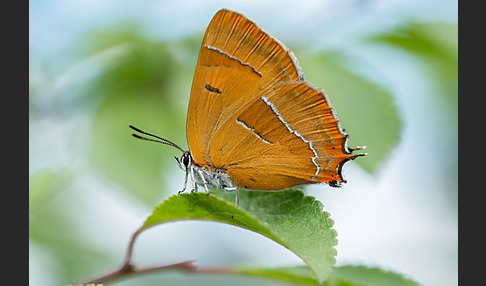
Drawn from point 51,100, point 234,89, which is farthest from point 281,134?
point 51,100

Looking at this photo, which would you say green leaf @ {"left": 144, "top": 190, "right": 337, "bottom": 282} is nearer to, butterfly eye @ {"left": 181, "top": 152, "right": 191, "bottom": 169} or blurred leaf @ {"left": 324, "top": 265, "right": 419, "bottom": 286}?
blurred leaf @ {"left": 324, "top": 265, "right": 419, "bottom": 286}

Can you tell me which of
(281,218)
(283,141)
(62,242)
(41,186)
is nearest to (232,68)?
(283,141)

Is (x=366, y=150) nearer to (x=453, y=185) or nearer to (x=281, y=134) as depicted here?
(x=281, y=134)

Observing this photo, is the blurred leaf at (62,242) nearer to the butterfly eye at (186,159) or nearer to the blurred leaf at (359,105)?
the butterfly eye at (186,159)

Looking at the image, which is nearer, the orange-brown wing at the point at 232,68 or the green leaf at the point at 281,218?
the green leaf at the point at 281,218

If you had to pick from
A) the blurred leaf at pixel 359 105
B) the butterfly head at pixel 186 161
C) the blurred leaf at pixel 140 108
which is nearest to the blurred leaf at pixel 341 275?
the butterfly head at pixel 186 161

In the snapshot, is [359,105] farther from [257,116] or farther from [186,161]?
[186,161]

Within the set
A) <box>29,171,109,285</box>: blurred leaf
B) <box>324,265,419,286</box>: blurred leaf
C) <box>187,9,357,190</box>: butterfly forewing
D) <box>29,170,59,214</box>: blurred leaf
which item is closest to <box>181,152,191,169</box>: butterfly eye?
<box>187,9,357,190</box>: butterfly forewing
